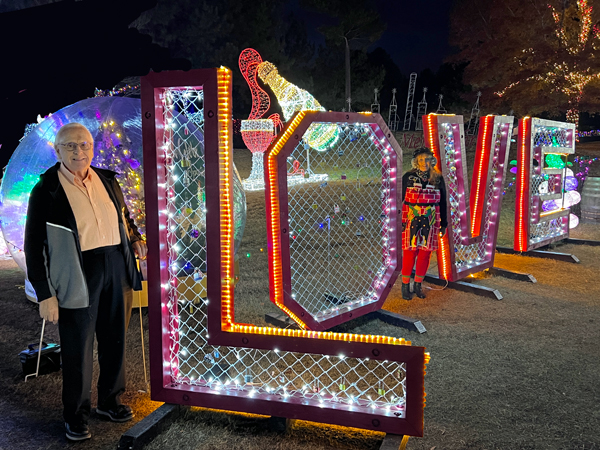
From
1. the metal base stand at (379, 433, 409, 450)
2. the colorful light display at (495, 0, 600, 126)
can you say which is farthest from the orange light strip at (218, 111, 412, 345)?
the colorful light display at (495, 0, 600, 126)

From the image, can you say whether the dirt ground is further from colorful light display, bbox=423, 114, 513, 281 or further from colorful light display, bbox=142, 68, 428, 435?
colorful light display, bbox=423, 114, 513, 281

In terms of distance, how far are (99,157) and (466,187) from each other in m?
4.17

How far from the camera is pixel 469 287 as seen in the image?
19.1 ft

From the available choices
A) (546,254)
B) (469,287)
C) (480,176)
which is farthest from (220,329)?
(546,254)

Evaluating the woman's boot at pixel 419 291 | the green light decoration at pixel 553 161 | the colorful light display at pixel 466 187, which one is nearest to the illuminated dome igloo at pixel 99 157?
the woman's boot at pixel 419 291

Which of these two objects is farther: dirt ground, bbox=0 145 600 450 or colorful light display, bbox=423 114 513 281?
colorful light display, bbox=423 114 513 281

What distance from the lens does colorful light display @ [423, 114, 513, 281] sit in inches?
221

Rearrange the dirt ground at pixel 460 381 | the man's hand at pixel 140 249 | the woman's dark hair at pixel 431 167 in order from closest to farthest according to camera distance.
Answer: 1. the dirt ground at pixel 460 381
2. the man's hand at pixel 140 249
3. the woman's dark hair at pixel 431 167

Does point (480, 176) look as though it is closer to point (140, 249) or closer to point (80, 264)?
Answer: point (140, 249)

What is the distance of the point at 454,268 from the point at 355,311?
1871 millimetres

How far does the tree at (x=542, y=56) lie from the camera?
14.6 meters

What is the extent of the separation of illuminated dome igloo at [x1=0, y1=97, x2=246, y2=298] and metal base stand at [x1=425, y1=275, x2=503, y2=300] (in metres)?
3.09

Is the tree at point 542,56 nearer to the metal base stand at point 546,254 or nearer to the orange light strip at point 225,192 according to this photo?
the metal base stand at point 546,254

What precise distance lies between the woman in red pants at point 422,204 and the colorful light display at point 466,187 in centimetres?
20
